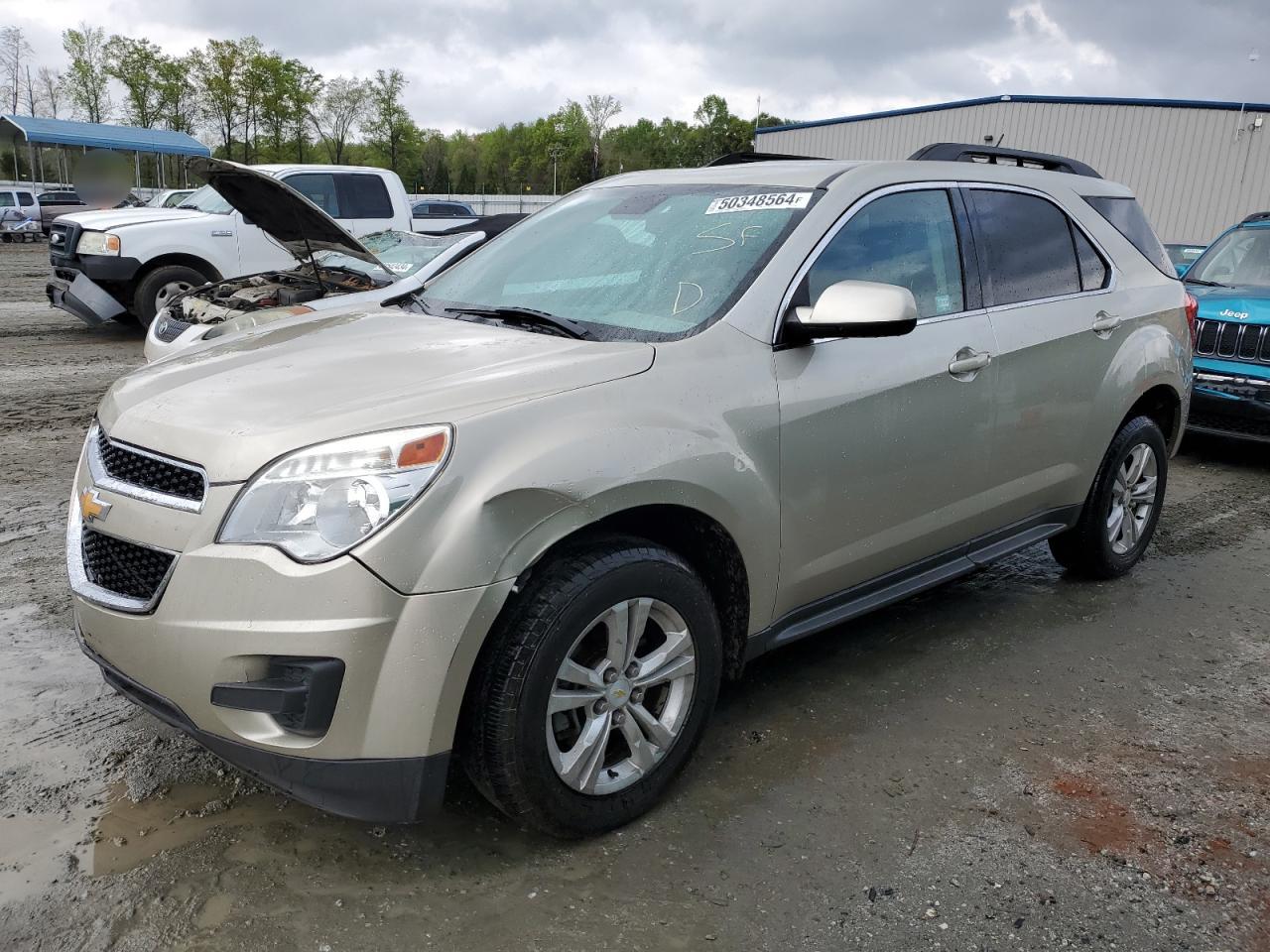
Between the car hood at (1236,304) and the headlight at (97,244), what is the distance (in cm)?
993

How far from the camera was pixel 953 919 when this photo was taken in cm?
246

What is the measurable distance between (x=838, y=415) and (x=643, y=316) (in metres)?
0.66

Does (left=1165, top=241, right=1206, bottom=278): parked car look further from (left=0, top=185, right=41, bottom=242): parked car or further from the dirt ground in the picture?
(left=0, top=185, right=41, bottom=242): parked car

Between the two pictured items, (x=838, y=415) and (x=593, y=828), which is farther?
(x=838, y=415)

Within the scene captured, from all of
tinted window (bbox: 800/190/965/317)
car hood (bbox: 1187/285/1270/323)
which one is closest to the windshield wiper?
tinted window (bbox: 800/190/965/317)

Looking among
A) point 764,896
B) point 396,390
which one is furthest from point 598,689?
point 396,390

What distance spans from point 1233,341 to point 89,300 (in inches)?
405

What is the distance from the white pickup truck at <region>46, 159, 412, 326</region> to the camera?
1054 cm

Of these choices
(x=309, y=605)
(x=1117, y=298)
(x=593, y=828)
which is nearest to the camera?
(x=309, y=605)

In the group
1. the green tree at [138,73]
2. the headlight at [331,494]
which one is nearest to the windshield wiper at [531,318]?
the headlight at [331,494]

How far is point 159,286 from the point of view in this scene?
1080 cm

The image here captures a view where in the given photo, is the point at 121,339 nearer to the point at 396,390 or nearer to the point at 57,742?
the point at 57,742

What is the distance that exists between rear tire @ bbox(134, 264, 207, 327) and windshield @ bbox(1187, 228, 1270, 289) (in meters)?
9.54

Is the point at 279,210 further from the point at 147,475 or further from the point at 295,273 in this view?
the point at 147,475
